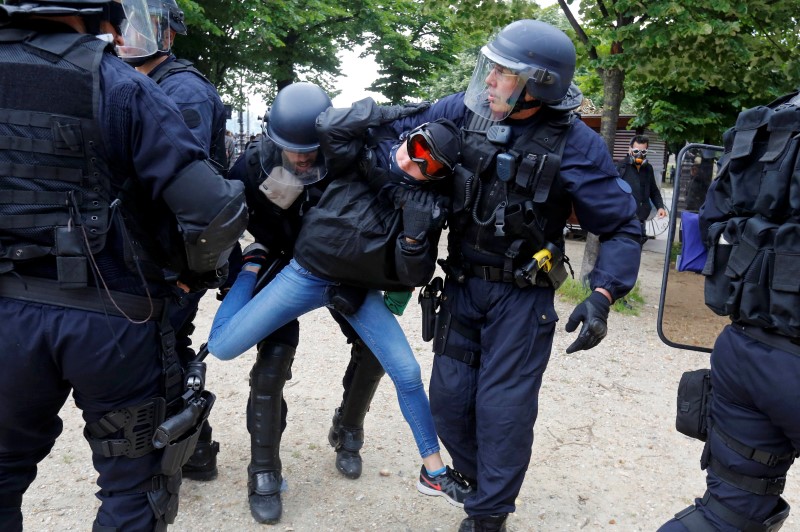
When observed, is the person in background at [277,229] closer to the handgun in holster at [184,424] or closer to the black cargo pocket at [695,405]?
the handgun in holster at [184,424]

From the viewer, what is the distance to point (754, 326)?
2.28m

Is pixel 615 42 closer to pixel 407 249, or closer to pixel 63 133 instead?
pixel 407 249

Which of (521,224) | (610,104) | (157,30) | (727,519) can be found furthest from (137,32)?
(610,104)

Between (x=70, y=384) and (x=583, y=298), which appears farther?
(x=583, y=298)

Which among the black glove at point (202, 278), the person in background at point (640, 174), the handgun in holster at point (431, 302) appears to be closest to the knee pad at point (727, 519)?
the handgun in holster at point (431, 302)

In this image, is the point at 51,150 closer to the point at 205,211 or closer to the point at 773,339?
the point at 205,211

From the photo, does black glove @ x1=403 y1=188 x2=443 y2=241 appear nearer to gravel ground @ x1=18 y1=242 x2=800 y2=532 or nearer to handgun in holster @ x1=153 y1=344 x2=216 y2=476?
handgun in holster @ x1=153 y1=344 x2=216 y2=476

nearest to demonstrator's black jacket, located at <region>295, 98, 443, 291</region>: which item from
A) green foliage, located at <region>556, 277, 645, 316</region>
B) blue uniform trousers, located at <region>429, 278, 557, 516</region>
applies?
blue uniform trousers, located at <region>429, 278, 557, 516</region>

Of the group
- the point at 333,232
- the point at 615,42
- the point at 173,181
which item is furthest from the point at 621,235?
the point at 615,42

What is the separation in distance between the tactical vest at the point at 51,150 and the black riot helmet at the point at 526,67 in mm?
1514

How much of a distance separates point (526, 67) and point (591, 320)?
3.48 feet

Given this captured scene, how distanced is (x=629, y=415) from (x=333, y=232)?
2773 mm

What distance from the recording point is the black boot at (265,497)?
3154 millimetres

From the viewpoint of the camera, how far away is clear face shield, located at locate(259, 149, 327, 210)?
9.84 ft
